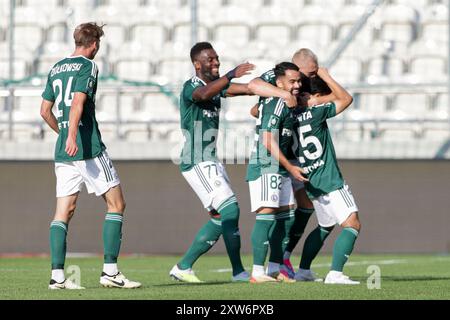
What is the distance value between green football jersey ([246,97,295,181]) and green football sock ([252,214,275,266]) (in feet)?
1.18

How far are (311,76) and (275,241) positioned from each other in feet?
4.87

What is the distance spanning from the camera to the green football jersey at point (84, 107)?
8.97 meters

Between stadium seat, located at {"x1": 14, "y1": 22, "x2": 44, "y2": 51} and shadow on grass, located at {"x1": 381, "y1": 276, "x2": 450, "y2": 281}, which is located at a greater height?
stadium seat, located at {"x1": 14, "y1": 22, "x2": 44, "y2": 51}

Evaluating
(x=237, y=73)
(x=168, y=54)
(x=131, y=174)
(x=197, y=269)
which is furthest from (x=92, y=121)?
(x=168, y=54)

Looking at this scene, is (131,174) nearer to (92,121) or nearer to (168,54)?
(168,54)

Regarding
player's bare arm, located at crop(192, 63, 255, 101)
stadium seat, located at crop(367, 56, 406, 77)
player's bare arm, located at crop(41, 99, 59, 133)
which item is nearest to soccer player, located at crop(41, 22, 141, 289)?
player's bare arm, located at crop(41, 99, 59, 133)

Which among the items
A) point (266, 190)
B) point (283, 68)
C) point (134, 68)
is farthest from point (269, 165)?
point (134, 68)

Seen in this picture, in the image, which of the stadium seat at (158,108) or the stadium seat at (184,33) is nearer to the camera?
the stadium seat at (158,108)

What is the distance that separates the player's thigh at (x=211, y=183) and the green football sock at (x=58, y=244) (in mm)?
1527

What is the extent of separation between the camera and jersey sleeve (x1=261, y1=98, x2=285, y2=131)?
31.7ft

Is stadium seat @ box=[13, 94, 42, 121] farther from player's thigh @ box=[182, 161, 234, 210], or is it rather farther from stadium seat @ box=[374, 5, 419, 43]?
player's thigh @ box=[182, 161, 234, 210]

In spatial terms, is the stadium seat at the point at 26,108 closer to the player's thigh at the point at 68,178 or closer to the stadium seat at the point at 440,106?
the stadium seat at the point at 440,106

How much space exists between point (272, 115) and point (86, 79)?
1666 millimetres

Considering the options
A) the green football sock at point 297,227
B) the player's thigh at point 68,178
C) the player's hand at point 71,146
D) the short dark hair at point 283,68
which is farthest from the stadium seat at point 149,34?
the player's hand at point 71,146
